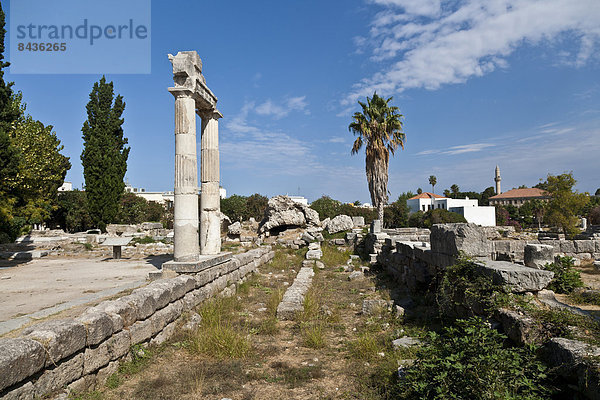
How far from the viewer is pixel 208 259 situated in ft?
29.8

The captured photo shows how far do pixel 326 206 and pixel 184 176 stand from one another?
26.1 m

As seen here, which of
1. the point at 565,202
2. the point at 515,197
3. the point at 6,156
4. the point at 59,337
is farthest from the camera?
the point at 515,197

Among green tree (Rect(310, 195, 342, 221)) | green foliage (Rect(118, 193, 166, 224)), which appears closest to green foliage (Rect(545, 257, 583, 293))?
green tree (Rect(310, 195, 342, 221))

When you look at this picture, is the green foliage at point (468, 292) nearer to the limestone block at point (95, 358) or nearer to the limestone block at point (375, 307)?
the limestone block at point (375, 307)

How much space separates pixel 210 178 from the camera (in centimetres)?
1111

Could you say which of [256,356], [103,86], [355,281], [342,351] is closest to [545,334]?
[342,351]

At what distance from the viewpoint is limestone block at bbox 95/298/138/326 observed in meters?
4.91

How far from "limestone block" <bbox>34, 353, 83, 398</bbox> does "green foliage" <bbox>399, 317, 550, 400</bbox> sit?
3.58 meters

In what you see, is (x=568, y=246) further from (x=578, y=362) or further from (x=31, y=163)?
(x=31, y=163)

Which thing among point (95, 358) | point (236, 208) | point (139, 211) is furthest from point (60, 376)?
point (139, 211)

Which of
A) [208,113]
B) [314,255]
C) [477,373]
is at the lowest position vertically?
[314,255]

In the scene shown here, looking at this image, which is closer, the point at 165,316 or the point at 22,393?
the point at 22,393

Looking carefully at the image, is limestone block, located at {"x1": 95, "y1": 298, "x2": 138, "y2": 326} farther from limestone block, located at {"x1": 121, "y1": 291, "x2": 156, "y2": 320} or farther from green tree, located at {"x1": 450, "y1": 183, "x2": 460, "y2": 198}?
green tree, located at {"x1": 450, "y1": 183, "x2": 460, "y2": 198}

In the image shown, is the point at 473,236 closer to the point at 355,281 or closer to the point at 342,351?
the point at 342,351
